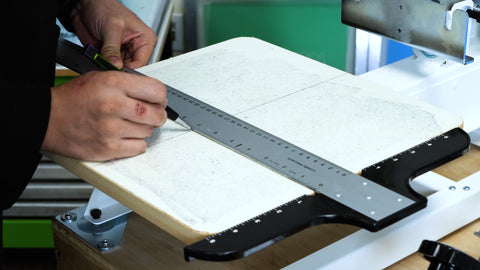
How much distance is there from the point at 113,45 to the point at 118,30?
47mm

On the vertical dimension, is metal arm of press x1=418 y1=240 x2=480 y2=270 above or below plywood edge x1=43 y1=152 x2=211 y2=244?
above

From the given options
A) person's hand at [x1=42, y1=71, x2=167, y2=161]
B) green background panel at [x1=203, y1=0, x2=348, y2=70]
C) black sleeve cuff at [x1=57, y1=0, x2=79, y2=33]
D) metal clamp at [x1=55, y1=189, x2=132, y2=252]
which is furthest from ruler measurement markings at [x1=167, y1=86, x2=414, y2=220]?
green background panel at [x1=203, y1=0, x2=348, y2=70]

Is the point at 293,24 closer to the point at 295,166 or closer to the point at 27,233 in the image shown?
the point at 27,233

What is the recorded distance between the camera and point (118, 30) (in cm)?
125

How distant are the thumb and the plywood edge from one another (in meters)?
0.23

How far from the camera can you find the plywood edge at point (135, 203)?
81cm

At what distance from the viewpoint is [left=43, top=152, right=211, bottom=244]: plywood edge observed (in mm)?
815

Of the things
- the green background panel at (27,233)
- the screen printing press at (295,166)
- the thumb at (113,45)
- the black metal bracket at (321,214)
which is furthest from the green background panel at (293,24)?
the black metal bracket at (321,214)

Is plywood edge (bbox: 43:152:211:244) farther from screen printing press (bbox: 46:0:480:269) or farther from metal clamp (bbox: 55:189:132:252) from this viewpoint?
metal clamp (bbox: 55:189:132:252)

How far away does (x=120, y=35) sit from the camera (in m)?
1.25

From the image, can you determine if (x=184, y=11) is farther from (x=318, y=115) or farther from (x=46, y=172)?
(x=318, y=115)

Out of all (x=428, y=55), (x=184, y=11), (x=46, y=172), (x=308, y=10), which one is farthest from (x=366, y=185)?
(x=184, y=11)

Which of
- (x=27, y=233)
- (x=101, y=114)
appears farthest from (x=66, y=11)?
(x=27, y=233)

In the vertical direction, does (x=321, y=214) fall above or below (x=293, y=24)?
above
